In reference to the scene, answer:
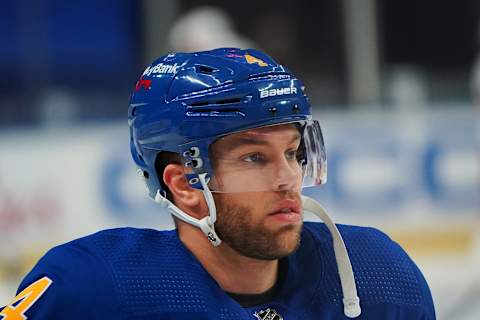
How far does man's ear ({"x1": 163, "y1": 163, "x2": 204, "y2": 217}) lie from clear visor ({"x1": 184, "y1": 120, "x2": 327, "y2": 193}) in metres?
0.05

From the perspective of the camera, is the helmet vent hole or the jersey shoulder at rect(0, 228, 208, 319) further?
the helmet vent hole

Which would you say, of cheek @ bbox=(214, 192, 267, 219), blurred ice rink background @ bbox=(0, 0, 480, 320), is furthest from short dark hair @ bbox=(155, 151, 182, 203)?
blurred ice rink background @ bbox=(0, 0, 480, 320)

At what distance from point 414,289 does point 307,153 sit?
11.6 inches

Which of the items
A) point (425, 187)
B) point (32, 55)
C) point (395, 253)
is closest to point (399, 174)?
point (425, 187)

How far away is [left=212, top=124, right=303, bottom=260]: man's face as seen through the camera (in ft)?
6.26

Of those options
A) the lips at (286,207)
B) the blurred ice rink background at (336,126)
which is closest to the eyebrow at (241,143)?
the lips at (286,207)

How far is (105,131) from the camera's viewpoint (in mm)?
5840

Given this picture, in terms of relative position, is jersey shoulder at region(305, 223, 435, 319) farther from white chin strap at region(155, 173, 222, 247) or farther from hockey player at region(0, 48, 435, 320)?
white chin strap at region(155, 173, 222, 247)

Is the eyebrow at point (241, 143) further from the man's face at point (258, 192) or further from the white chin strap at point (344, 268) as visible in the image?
the white chin strap at point (344, 268)

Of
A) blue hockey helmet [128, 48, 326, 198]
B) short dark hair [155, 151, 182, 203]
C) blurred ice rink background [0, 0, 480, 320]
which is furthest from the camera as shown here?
blurred ice rink background [0, 0, 480, 320]

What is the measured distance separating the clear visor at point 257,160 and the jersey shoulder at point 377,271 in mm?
155

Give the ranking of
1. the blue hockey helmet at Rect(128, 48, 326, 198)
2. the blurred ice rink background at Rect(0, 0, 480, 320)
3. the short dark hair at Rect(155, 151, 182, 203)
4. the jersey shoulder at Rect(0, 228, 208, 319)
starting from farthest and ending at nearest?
the blurred ice rink background at Rect(0, 0, 480, 320)
the short dark hair at Rect(155, 151, 182, 203)
the blue hockey helmet at Rect(128, 48, 326, 198)
the jersey shoulder at Rect(0, 228, 208, 319)

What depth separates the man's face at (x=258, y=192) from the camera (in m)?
1.91

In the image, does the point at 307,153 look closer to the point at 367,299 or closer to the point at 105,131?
the point at 367,299
